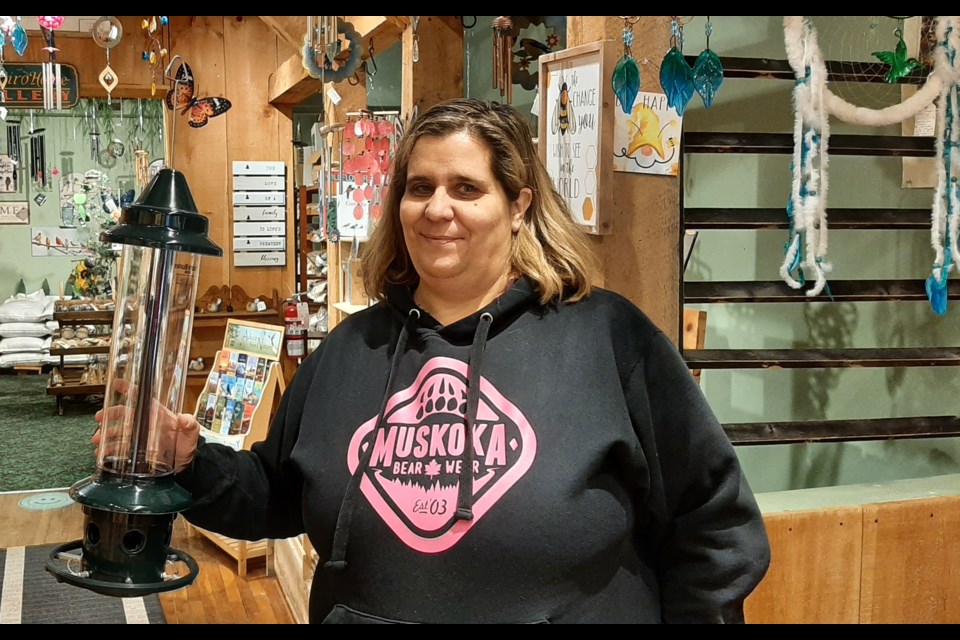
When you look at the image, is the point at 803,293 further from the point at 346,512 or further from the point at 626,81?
the point at 346,512

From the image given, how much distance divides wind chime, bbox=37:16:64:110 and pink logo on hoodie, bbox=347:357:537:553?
121 inches

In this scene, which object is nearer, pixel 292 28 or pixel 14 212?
pixel 292 28

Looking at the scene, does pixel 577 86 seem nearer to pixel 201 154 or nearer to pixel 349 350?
pixel 349 350

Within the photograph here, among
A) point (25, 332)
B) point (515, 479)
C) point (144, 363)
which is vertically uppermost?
point (144, 363)

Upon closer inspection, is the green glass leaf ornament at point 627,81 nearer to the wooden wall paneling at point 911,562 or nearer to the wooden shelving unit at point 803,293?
the wooden shelving unit at point 803,293

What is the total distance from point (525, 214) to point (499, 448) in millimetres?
419

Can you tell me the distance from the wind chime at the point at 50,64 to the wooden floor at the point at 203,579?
85.2 inches

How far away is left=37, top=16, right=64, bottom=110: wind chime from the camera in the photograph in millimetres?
3945

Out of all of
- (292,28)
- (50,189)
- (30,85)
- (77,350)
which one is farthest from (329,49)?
(50,189)

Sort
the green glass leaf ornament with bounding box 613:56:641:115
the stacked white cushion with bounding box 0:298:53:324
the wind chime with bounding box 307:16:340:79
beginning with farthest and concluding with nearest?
the stacked white cushion with bounding box 0:298:53:324, the wind chime with bounding box 307:16:340:79, the green glass leaf ornament with bounding box 613:56:641:115

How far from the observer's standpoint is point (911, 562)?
89.0 inches

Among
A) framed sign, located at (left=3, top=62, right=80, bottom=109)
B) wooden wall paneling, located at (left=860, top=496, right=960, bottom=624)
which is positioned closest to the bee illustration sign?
wooden wall paneling, located at (left=860, top=496, right=960, bottom=624)

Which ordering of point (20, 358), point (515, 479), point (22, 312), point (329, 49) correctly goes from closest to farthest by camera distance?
point (515, 479) < point (329, 49) < point (20, 358) < point (22, 312)

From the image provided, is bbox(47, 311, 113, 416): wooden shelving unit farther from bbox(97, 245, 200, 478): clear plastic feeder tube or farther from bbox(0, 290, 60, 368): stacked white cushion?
bbox(97, 245, 200, 478): clear plastic feeder tube
